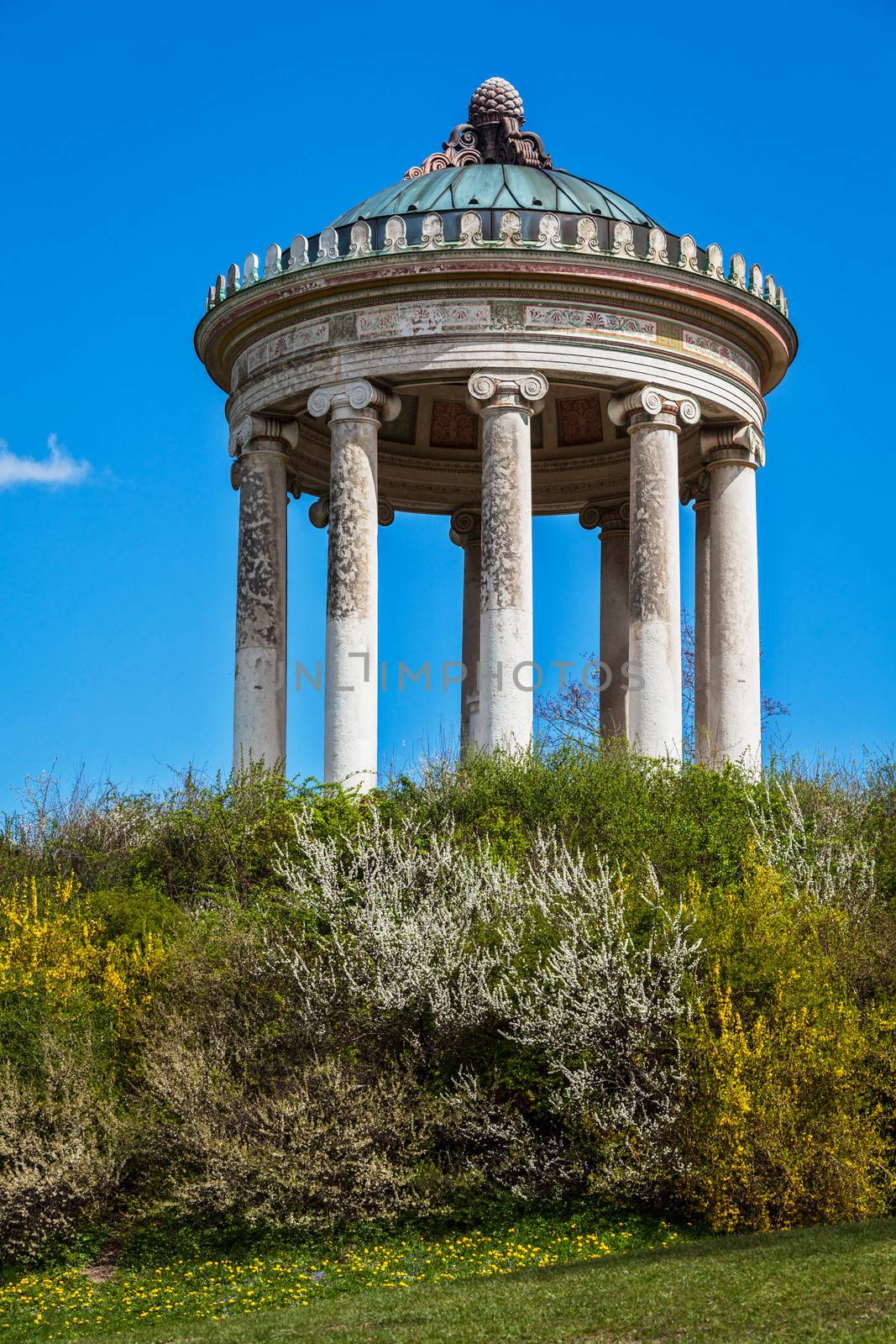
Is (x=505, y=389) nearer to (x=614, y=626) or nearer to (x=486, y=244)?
(x=486, y=244)

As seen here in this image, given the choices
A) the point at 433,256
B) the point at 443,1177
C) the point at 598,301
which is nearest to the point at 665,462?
the point at 598,301

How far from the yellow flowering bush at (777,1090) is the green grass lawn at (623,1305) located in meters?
1.12

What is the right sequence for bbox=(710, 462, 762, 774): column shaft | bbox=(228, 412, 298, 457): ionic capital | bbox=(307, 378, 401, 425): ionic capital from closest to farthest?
bbox=(307, 378, 401, 425): ionic capital
bbox=(710, 462, 762, 774): column shaft
bbox=(228, 412, 298, 457): ionic capital

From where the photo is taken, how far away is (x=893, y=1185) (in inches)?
1091

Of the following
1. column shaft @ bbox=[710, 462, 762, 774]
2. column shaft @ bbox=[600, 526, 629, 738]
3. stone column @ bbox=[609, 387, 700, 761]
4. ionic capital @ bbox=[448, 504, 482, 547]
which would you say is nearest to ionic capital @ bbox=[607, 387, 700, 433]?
stone column @ bbox=[609, 387, 700, 761]

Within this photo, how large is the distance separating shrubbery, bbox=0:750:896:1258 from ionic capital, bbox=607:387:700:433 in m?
11.6

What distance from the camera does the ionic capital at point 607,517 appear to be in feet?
176

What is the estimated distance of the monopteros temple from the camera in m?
42.8

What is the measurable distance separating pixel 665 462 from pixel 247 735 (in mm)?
11794

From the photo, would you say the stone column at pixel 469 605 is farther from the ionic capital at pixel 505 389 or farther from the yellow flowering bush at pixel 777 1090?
the yellow flowering bush at pixel 777 1090

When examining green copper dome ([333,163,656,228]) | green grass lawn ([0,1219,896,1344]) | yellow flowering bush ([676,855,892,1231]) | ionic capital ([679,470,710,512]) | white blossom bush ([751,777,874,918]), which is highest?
→ green copper dome ([333,163,656,228])

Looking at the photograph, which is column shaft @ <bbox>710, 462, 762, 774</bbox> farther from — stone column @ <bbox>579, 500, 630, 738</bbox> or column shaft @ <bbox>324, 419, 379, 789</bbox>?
column shaft @ <bbox>324, 419, 379, 789</bbox>

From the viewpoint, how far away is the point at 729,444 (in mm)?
47156

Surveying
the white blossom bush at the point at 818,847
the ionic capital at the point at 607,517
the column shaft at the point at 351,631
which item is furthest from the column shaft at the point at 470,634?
the white blossom bush at the point at 818,847
